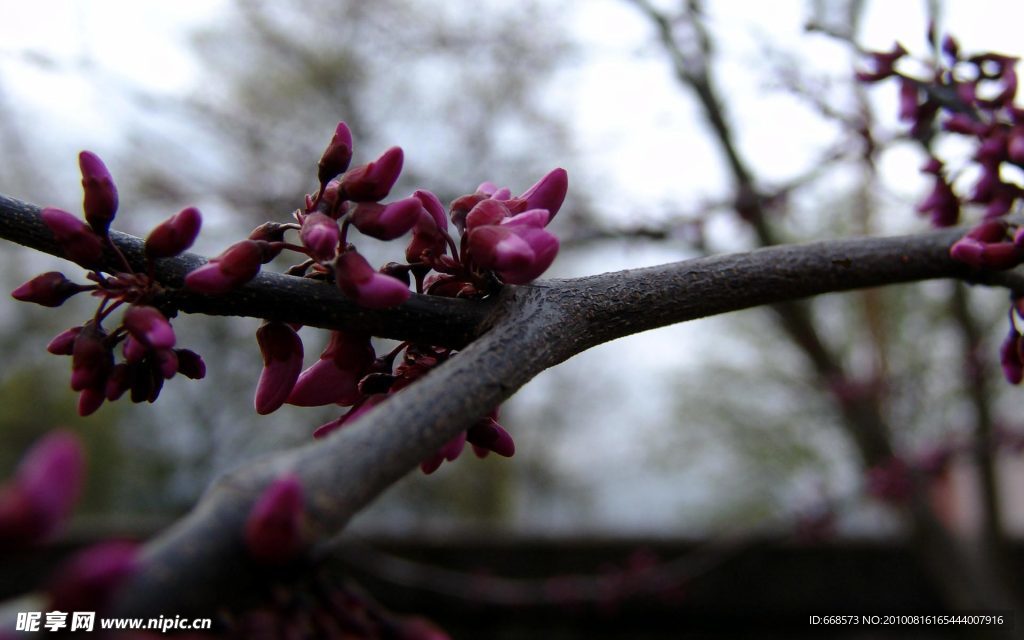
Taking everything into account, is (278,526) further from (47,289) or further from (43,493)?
(47,289)

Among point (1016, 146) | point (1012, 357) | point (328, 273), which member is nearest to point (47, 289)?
point (328, 273)

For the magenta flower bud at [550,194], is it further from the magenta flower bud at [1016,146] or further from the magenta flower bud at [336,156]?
A: the magenta flower bud at [1016,146]

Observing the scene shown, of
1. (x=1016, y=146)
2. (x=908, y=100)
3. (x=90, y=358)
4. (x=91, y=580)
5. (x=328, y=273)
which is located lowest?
(x=91, y=580)

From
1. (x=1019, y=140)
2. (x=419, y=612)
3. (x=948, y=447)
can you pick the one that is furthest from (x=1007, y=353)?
(x=419, y=612)

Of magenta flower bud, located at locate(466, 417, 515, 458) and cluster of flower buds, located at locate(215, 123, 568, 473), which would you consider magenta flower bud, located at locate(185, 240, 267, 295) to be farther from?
magenta flower bud, located at locate(466, 417, 515, 458)

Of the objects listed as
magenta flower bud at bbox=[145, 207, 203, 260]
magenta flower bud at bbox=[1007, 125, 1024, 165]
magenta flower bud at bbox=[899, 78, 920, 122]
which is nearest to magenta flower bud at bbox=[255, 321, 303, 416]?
magenta flower bud at bbox=[145, 207, 203, 260]
